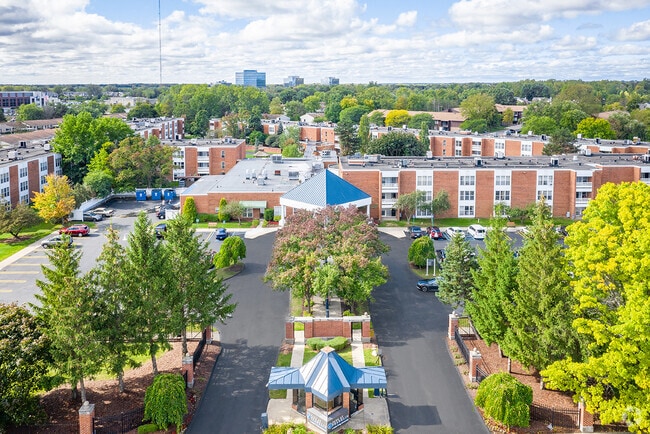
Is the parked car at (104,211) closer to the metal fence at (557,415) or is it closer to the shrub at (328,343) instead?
the shrub at (328,343)

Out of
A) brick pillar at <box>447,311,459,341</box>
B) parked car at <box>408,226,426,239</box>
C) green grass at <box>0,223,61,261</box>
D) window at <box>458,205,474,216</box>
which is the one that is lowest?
brick pillar at <box>447,311,459,341</box>

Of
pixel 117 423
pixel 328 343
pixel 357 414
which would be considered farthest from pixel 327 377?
pixel 117 423

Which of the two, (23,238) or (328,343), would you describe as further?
(23,238)

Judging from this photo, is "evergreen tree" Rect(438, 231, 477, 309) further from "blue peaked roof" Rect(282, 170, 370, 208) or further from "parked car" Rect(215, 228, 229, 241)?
"parked car" Rect(215, 228, 229, 241)

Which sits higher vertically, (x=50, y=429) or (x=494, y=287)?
(x=494, y=287)

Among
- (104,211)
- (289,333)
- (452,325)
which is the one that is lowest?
(289,333)

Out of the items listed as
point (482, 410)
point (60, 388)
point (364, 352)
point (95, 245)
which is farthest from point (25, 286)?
point (482, 410)

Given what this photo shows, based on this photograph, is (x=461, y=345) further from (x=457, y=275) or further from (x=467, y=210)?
(x=467, y=210)

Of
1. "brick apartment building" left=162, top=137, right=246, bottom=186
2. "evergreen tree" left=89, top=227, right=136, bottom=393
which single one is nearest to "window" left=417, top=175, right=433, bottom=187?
"brick apartment building" left=162, top=137, right=246, bottom=186
